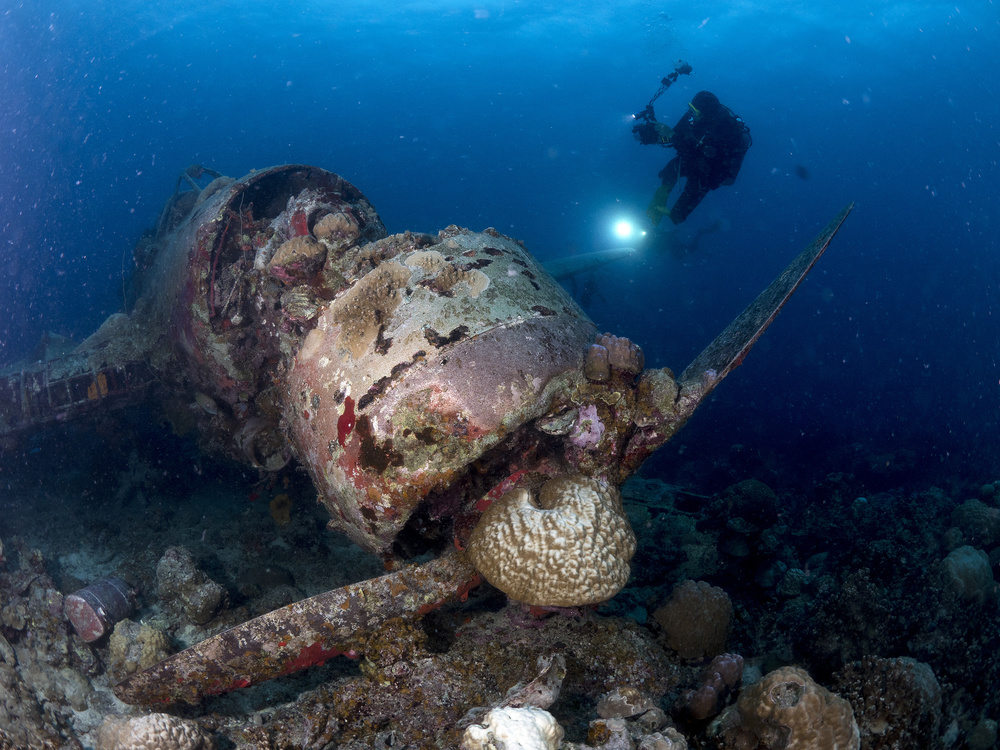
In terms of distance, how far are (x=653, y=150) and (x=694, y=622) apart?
102m

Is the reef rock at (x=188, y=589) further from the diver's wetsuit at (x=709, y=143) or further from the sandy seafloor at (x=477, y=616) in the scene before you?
the diver's wetsuit at (x=709, y=143)

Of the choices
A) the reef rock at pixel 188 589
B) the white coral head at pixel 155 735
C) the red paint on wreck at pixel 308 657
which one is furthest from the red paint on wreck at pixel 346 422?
the reef rock at pixel 188 589

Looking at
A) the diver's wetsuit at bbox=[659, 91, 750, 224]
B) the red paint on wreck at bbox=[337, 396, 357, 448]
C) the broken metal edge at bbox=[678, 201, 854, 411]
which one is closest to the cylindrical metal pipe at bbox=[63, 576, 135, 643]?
the red paint on wreck at bbox=[337, 396, 357, 448]

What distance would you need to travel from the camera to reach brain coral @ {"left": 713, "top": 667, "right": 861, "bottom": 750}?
226 cm

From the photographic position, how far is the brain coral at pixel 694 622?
11.5 feet

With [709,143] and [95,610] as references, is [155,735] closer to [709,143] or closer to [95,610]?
[95,610]

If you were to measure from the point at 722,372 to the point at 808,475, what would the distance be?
14.8m

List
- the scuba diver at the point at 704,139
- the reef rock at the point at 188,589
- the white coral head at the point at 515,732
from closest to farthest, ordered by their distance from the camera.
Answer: the white coral head at the point at 515,732 < the reef rock at the point at 188,589 < the scuba diver at the point at 704,139

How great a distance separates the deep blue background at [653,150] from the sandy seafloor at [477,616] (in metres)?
6.90

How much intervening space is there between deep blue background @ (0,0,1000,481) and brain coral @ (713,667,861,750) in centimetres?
1330

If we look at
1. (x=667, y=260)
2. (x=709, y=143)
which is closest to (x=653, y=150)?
(x=667, y=260)

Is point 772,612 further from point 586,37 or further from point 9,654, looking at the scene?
point 586,37

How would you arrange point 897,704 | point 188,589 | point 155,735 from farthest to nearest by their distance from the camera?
point 188,589
point 897,704
point 155,735

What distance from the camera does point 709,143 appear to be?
1148 cm
